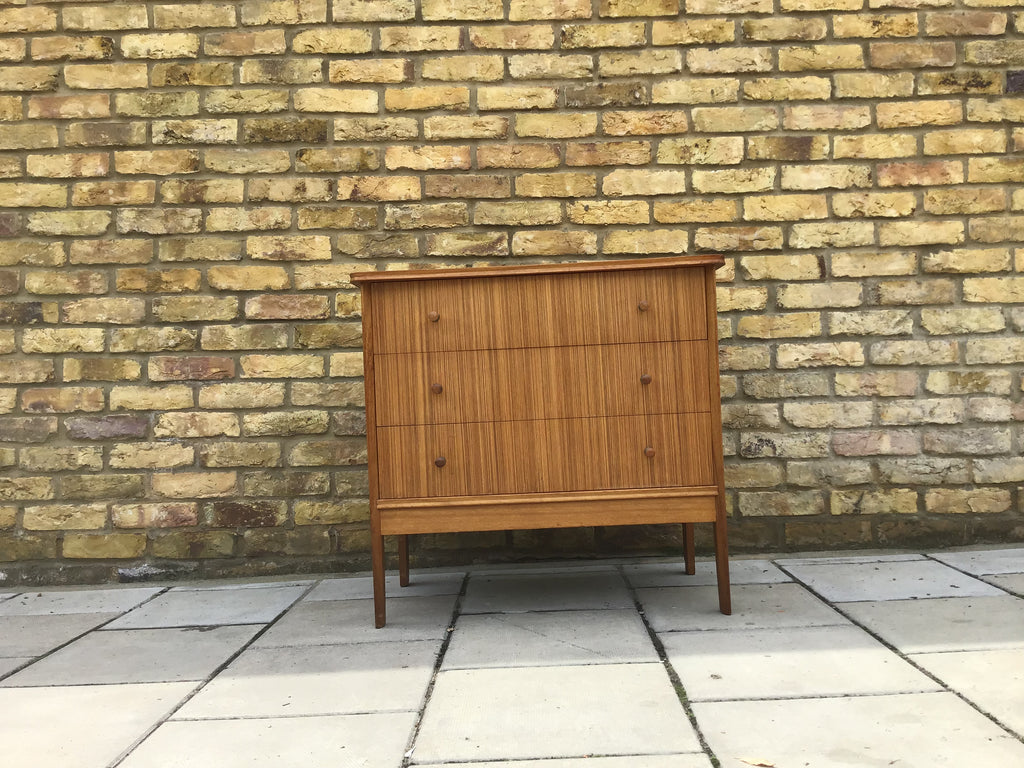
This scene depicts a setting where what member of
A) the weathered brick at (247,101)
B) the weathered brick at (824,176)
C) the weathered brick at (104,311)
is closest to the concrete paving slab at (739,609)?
the weathered brick at (824,176)

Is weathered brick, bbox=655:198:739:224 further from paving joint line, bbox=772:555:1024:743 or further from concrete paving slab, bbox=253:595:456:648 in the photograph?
concrete paving slab, bbox=253:595:456:648

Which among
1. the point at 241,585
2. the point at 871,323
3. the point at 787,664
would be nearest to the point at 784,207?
the point at 871,323

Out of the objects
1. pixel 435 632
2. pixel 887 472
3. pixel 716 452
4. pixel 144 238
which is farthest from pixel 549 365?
pixel 144 238

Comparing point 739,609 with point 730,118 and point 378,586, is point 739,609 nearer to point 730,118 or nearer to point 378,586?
point 378,586

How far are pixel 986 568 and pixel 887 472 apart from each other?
511 mm

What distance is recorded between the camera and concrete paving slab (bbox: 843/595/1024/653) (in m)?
2.20

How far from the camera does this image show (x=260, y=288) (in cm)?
332

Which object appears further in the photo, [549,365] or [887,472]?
[887,472]

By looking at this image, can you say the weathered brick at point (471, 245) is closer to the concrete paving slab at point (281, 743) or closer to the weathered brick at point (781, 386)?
the weathered brick at point (781, 386)

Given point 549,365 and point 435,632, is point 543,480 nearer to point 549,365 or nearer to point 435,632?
point 549,365

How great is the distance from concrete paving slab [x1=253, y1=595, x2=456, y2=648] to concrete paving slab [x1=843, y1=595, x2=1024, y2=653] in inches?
52.3

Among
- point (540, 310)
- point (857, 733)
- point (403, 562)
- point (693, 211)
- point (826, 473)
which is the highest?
point (693, 211)

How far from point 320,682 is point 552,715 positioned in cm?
66

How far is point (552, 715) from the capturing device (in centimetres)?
181
